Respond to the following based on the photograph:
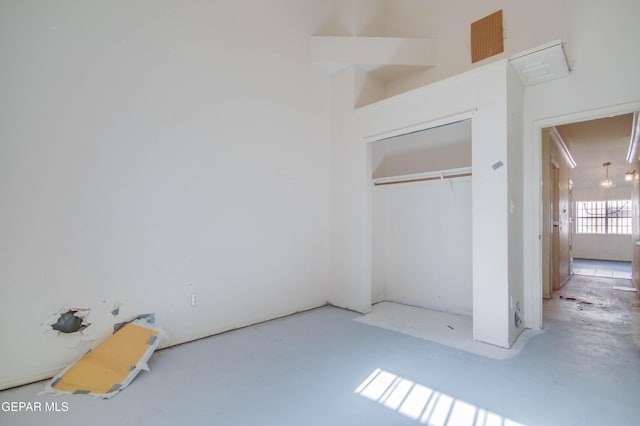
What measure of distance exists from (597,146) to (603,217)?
170 inches

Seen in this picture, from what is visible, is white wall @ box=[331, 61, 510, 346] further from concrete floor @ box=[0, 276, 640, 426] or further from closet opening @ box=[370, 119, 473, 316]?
concrete floor @ box=[0, 276, 640, 426]

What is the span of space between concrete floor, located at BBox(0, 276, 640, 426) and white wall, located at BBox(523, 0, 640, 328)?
97cm

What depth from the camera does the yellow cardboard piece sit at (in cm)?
214

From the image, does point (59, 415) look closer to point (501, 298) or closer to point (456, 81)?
point (501, 298)

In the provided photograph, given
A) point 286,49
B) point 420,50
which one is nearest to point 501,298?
point 420,50

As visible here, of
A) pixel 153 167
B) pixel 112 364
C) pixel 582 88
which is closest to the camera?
pixel 112 364

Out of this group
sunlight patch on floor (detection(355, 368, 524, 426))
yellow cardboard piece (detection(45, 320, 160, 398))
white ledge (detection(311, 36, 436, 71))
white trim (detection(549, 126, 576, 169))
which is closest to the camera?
sunlight patch on floor (detection(355, 368, 524, 426))

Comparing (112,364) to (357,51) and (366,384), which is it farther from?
(357,51)

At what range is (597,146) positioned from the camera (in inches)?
264

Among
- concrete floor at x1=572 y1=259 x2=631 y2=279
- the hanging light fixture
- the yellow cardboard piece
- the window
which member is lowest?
concrete floor at x1=572 y1=259 x2=631 y2=279

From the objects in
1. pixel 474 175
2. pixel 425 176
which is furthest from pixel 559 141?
pixel 474 175

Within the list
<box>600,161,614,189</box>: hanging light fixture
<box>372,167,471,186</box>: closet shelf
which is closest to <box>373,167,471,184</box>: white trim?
<box>372,167,471,186</box>: closet shelf

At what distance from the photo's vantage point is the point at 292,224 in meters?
3.90

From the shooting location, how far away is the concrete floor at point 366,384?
5.95ft
